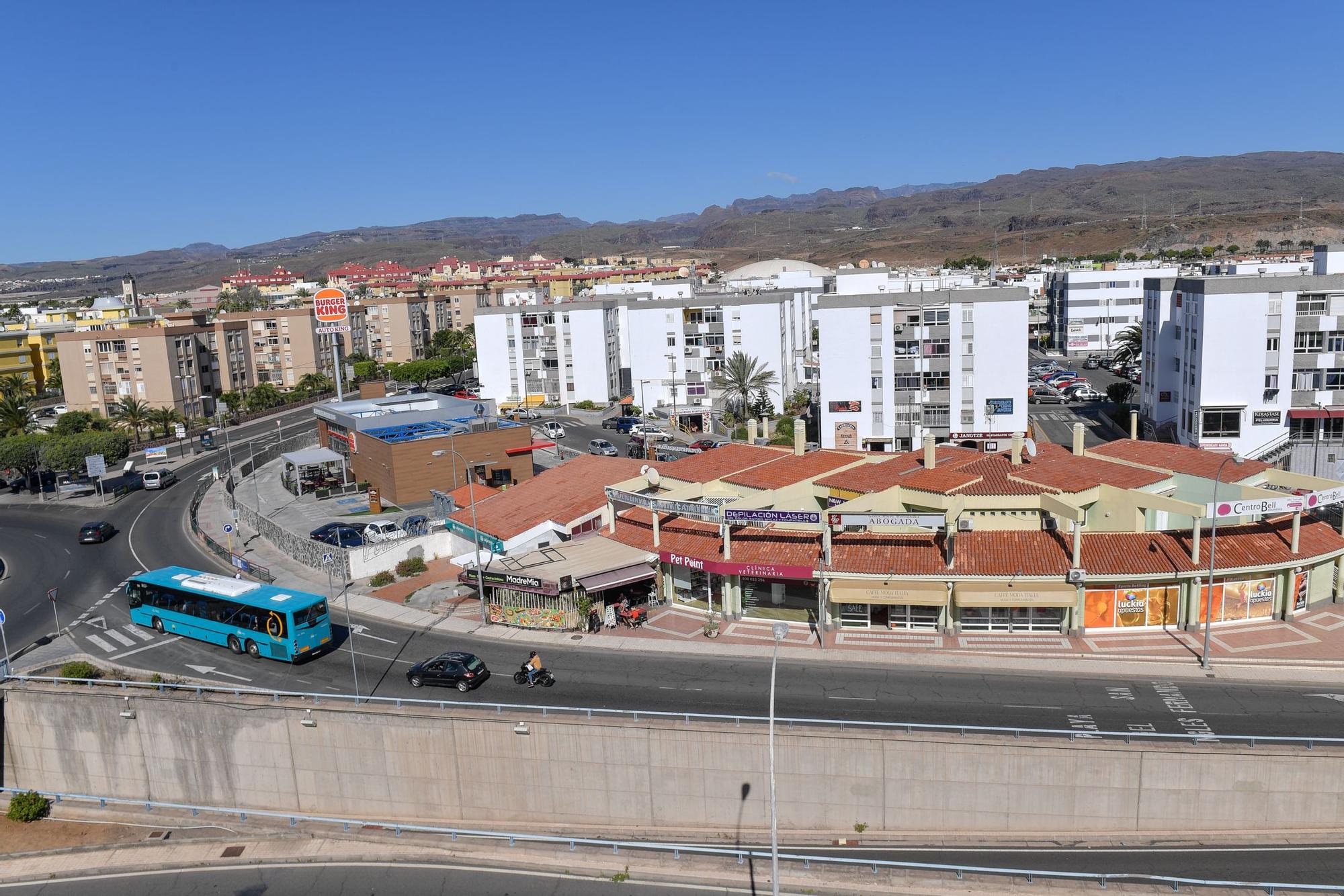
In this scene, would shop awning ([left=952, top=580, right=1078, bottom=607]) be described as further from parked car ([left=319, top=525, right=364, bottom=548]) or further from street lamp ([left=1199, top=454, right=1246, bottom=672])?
parked car ([left=319, top=525, right=364, bottom=548])

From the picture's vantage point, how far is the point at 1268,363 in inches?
2702

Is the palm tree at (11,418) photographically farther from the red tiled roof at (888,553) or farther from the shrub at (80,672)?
the red tiled roof at (888,553)

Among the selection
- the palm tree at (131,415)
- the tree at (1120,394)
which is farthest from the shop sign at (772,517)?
the palm tree at (131,415)

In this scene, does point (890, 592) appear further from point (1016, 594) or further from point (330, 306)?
point (330, 306)

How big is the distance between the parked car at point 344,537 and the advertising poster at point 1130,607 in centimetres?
3882

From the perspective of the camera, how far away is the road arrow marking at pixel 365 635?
44469 mm

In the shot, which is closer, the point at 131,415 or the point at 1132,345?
the point at 1132,345

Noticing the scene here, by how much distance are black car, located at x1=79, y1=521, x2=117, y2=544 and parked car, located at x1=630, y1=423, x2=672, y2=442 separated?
44.0 meters

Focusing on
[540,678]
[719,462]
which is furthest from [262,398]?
[540,678]

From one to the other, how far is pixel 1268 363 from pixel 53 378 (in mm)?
163277

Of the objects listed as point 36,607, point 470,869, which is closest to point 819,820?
point 470,869

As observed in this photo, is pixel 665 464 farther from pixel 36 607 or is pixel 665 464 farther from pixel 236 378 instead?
pixel 236 378

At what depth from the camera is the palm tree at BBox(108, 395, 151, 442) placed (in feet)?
349

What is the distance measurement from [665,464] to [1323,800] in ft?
123
